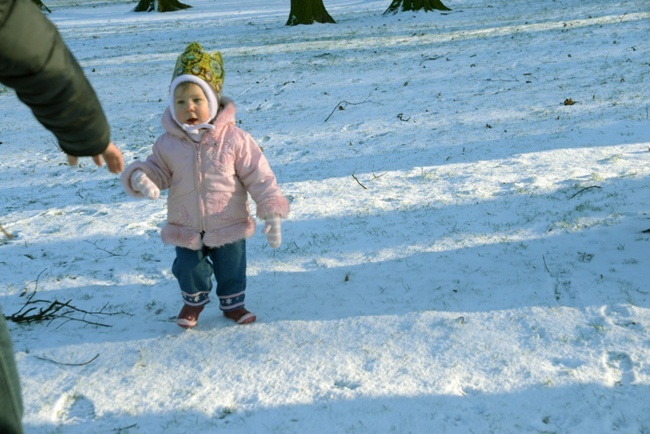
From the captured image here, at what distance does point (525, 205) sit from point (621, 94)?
4167 mm

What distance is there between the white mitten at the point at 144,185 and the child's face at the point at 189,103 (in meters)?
0.37

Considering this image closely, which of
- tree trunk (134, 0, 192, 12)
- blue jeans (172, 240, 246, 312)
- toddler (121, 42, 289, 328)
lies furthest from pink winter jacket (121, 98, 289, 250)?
tree trunk (134, 0, 192, 12)

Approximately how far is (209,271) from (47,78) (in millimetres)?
2118

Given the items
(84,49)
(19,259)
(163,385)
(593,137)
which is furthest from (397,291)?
(84,49)

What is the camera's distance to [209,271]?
3.84 m

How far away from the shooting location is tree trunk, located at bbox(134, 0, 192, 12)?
24141 mm

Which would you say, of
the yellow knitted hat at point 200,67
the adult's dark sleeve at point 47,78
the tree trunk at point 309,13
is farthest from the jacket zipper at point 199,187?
the tree trunk at point 309,13

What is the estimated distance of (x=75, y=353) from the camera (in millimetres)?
3777

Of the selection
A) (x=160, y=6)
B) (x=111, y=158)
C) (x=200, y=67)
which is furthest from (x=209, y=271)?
(x=160, y=6)

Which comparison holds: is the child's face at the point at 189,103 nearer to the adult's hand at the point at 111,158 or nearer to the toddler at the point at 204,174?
the toddler at the point at 204,174

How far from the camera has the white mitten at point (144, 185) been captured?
11.2 ft

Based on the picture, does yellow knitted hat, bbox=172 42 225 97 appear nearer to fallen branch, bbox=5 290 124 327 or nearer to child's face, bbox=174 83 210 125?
A: child's face, bbox=174 83 210 125

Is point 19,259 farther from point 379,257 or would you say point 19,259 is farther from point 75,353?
point 379,257

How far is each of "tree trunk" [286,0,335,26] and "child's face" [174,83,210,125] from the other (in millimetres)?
15053
